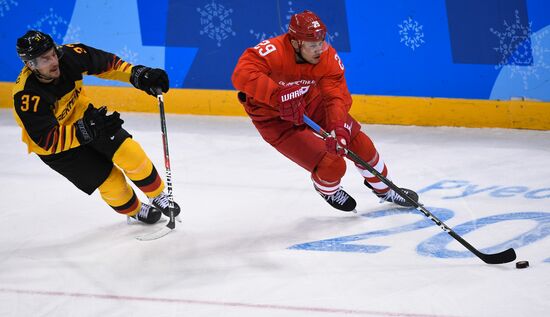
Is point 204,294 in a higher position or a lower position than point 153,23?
lower

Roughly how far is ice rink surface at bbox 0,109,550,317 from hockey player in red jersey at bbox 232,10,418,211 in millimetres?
282

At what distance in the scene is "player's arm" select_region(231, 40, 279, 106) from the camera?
11.5 feet

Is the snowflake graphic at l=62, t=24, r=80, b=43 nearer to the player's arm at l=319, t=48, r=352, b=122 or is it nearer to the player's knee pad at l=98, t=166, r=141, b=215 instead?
the player's knee pad at l=98, t=166, r=141, b=215

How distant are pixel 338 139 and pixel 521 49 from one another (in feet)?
7.69

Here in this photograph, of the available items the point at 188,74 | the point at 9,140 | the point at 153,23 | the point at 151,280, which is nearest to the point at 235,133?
the point at 188,74

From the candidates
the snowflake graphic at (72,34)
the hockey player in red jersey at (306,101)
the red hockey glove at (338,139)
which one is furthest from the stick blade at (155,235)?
the snowflake graphic at (72,34)

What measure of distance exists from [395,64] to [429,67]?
24 cm

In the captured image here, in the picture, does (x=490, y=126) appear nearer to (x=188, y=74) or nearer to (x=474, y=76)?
(x=474, y=76)

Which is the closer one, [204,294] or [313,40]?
[204,294]

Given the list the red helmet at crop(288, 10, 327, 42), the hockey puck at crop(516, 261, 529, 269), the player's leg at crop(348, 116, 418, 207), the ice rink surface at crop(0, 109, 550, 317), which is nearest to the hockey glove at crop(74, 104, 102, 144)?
the ice rink surface at crop(0, 109, 550, 317)

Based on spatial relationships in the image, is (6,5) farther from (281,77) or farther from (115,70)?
(281,77)

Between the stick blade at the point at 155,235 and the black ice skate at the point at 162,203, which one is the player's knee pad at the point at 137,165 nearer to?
the black ice skate at the point at 162,203

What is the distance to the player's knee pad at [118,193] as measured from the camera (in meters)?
3.80

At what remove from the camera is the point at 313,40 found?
11.6 feet
